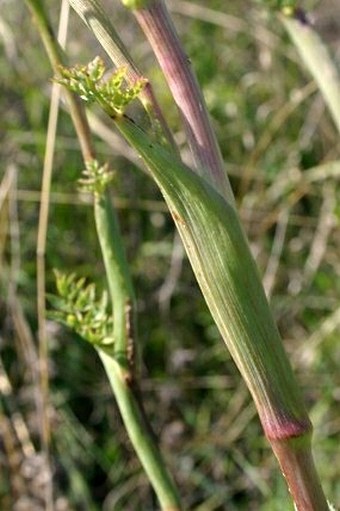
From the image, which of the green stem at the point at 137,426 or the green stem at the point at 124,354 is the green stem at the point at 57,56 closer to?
the green stem at the point at 124,354

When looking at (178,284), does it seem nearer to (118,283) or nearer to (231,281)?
(118,283)

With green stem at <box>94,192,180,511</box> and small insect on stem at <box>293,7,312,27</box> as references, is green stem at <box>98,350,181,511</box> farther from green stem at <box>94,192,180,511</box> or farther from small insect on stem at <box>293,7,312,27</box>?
small insect on stem at <box>293,7,312,27</box>

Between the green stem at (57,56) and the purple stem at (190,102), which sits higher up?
the green stem at (57,56)

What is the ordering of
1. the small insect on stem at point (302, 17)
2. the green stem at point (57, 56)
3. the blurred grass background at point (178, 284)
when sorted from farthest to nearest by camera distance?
the blurred grass background at point (178, 284) → the small insect on stem at point (302, 17) → the green stem at point (57, 56)

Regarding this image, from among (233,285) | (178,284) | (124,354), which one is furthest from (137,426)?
→ (178,284)

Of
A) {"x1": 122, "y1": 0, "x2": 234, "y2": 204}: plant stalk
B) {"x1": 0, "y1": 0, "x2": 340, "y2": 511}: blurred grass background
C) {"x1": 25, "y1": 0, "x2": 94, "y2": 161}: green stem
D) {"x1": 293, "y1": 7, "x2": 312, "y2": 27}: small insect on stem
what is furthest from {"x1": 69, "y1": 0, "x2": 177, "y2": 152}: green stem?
{"x1": 0, "y1": 0, "x2": 340, "y2": 511}: blurred grass background

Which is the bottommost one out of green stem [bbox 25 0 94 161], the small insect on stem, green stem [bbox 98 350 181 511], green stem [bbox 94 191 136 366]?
green stem [bbox 98 350 181 511]

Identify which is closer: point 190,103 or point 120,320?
point 190,103

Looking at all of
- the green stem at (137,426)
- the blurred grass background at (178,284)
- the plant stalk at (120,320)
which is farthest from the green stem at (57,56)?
the blurred grass background at (178,284)
